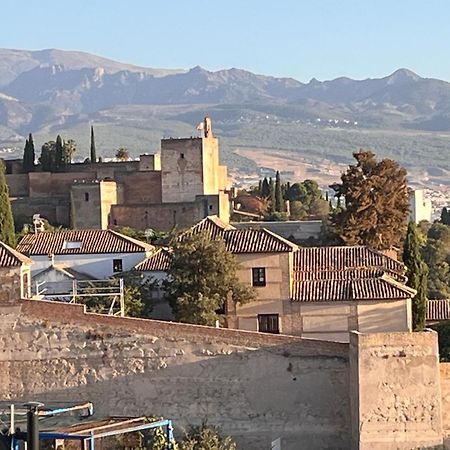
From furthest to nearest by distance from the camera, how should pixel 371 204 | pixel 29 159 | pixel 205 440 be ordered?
pixel 29 159
pixel 371 204
pixel 205 440

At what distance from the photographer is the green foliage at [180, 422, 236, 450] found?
23828 millimetres

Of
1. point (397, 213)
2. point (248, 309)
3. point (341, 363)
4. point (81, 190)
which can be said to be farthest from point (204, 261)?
point (81, 190)

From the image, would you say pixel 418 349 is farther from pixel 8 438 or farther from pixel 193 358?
pixel 8 438

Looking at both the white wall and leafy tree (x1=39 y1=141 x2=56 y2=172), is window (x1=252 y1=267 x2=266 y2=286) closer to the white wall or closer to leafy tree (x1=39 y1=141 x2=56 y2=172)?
the white wall

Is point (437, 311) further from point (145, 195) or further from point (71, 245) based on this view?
point (145, 195)

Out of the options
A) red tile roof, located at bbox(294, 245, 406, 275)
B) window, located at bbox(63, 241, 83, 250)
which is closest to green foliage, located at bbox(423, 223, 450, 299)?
red tile roof, located at bbox(294, 245, 406, 275)

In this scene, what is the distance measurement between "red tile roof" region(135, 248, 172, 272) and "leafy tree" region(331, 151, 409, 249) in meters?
8.94

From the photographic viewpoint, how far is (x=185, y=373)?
81.7 feet

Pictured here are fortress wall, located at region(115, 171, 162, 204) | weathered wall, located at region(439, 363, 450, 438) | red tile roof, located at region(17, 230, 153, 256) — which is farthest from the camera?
fortress wall, located at region(115, 171, 162, 204)

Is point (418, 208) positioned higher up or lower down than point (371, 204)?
lower down

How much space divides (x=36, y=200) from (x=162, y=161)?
6.97m

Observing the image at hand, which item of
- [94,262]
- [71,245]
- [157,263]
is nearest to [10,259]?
→ [157,263]

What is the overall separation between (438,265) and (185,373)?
3099cm

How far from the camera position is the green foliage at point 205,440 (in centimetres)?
2383
